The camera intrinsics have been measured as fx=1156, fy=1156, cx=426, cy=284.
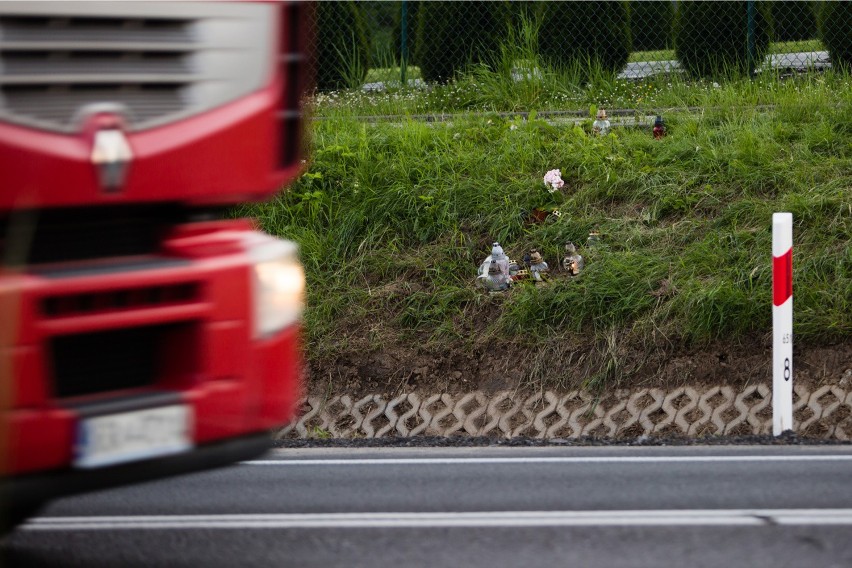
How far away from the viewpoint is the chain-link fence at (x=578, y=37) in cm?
1222

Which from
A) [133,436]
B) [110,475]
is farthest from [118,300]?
[110,475]

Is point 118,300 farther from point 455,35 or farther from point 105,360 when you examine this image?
point 455,35

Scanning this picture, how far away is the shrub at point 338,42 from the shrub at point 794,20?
4.48 meters

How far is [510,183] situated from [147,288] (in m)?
6.33

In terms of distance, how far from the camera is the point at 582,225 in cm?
900

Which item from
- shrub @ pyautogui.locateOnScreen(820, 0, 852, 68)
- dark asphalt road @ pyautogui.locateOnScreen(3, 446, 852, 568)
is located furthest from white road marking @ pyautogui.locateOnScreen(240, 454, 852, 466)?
shrub @ pyautogui.locateOnScreen(820, 0, 852, 68)

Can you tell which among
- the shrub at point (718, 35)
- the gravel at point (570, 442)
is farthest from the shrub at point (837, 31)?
the gravel at point (570, 442)

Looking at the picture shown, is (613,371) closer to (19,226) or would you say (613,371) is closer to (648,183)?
(648,183)

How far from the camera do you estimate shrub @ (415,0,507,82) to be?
12.6 meters

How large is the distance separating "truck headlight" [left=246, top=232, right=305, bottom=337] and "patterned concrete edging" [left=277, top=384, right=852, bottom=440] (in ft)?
14.0

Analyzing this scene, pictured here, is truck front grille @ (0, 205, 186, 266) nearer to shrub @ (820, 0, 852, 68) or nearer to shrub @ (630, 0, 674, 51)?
shrub @ (630, 0, 674, 51)

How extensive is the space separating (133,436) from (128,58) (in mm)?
1126

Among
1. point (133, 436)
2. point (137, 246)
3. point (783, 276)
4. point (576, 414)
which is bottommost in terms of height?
point (576, 414)

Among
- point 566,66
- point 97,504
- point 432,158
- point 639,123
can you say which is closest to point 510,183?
point 432,158
